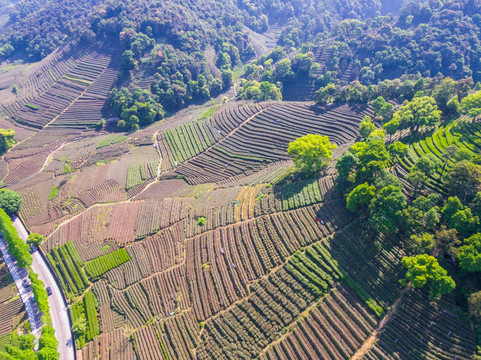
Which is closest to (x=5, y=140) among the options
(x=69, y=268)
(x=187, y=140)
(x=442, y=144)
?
(x=187, y=140)

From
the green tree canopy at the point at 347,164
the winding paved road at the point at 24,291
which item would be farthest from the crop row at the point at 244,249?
the winding paved road at the point at 24,291

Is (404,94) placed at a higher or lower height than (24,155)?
higher

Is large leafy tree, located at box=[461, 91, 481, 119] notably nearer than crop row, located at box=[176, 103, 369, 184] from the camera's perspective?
Yes

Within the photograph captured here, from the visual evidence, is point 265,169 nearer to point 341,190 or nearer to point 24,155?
point 341,190

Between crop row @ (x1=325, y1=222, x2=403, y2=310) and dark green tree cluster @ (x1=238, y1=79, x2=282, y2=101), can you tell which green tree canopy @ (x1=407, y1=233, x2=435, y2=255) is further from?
dark green tree cluster @ (x1=238, y1=79, x2=282, y2=101)

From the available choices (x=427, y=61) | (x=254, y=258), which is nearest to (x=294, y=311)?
(x=254, y=258)

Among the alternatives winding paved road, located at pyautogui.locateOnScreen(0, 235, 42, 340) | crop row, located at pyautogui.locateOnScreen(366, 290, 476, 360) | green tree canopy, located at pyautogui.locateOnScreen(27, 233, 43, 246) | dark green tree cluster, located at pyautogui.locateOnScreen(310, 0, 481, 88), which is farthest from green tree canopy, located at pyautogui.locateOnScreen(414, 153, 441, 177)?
dark green tree cluster, located at pyautogui.locateOnScreen(310, 0, 481, 88)
